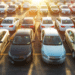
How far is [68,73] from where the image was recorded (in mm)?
6863

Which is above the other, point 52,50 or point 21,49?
point 21,49

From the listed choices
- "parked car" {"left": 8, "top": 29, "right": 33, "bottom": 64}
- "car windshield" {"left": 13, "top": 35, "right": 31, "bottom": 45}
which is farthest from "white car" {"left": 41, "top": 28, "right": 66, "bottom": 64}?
"car windshield" {"left": 13, "top": 35, "right": 31, "bottom": 45}

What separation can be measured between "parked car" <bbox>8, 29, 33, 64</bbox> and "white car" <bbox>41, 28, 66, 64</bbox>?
0.97 m

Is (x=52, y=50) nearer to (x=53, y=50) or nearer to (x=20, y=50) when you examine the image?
(x=53, y=50)

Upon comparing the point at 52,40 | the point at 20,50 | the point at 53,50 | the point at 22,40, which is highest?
the point at 22,40

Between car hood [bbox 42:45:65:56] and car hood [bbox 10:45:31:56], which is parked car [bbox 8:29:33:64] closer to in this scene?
car hood [bbox 10:45:31:56]

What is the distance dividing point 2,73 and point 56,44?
4015mm

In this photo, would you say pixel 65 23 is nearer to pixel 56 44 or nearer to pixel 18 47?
pixel 56 44

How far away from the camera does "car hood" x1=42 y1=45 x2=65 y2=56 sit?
740 centimetres

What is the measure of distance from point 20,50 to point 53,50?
218cm

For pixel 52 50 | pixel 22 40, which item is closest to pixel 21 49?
pixel 22 40

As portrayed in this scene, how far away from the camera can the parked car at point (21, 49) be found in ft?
23.8

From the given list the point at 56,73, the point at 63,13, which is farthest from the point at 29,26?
the point at 63,13

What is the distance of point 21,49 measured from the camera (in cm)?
776
